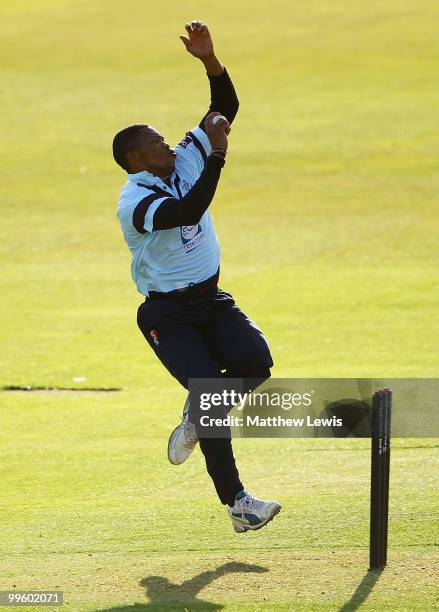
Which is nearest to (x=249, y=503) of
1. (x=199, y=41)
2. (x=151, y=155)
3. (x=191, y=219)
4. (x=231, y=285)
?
(x=191, y=219)

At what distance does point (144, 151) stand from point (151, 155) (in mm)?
50

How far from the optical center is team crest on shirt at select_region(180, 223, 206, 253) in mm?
7344

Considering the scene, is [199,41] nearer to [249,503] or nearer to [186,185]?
[186,185]

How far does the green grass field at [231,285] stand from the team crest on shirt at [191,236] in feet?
5.56

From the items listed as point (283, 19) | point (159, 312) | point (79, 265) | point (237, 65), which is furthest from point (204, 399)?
point (283, 19)

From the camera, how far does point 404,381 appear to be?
11.1 m

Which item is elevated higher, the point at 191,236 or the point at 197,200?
the point at 197,200

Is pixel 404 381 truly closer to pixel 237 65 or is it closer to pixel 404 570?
pixel 404 570

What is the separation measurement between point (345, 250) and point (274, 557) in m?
14.9

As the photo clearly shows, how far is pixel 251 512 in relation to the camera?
265 inches
